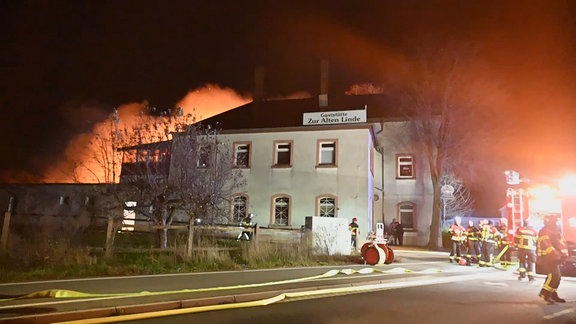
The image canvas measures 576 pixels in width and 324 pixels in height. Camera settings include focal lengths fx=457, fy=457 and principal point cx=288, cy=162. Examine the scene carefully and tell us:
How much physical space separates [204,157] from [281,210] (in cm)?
651

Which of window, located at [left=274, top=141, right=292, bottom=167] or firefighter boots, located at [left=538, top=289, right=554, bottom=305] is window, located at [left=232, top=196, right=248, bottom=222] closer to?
window, located at [left=274, top=141, right=292, bottom=167]

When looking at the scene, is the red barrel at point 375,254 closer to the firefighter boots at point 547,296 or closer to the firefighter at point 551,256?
the firefighter at point 551,256

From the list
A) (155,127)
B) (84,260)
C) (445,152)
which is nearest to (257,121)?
(155,127)

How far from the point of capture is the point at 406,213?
28.2m

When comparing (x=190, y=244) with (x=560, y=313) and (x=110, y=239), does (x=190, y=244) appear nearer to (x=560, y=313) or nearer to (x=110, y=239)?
(x=110, y=239)

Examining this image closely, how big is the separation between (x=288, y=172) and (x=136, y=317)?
63.6 feet

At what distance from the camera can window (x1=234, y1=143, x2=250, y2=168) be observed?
1063 inches

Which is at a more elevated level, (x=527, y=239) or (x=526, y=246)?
(x=527, y=239)

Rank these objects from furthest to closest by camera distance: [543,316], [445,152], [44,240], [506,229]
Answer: [445,152], [506,229], [44,240], [543,316]

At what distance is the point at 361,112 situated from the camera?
995 inches

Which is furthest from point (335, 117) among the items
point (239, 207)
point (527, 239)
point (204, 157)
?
point (527, 239)

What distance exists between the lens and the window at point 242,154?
27.0m

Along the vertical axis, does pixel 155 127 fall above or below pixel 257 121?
below

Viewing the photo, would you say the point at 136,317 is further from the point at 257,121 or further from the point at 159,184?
the point at 257,121
